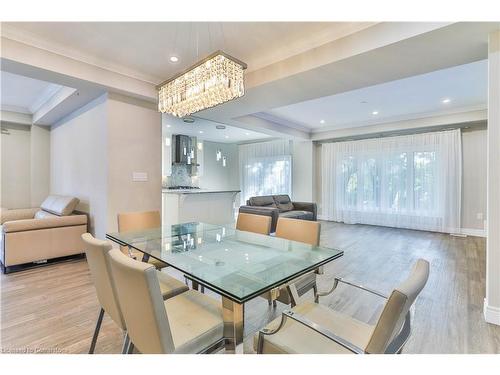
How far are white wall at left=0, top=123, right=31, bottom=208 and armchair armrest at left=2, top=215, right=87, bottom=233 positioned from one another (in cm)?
248

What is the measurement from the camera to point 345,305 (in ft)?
7.48

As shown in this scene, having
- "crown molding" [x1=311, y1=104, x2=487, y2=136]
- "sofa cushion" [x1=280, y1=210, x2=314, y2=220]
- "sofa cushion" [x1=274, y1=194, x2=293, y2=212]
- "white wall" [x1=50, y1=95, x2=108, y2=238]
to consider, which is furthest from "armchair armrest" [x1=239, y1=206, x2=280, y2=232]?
"crown molding" [x1=311, y1=104, x2=487, y2=136]

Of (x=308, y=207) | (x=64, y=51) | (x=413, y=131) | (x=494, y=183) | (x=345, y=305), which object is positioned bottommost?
(x=345, y=305)

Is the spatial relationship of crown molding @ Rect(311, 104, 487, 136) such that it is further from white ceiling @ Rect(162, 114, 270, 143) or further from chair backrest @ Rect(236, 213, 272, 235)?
chair backrest @ Rect(236, 213, 272, 235)

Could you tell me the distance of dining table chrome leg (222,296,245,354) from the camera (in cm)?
121

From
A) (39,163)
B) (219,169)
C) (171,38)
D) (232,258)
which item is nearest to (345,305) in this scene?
(232,258)

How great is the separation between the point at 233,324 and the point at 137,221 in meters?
1.89

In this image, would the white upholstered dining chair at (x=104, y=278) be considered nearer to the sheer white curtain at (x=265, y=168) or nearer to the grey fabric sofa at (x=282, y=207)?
the grey fabric sofa at (x=282, y=207)

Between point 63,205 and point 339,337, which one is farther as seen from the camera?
point 63,205

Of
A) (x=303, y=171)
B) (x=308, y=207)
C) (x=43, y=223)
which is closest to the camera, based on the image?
(x=43, y=223)

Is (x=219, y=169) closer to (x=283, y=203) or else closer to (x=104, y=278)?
(x=283, y=203)

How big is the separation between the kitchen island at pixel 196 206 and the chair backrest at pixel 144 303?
384cm

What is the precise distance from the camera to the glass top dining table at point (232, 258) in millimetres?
1235

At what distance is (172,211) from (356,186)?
184 inches
